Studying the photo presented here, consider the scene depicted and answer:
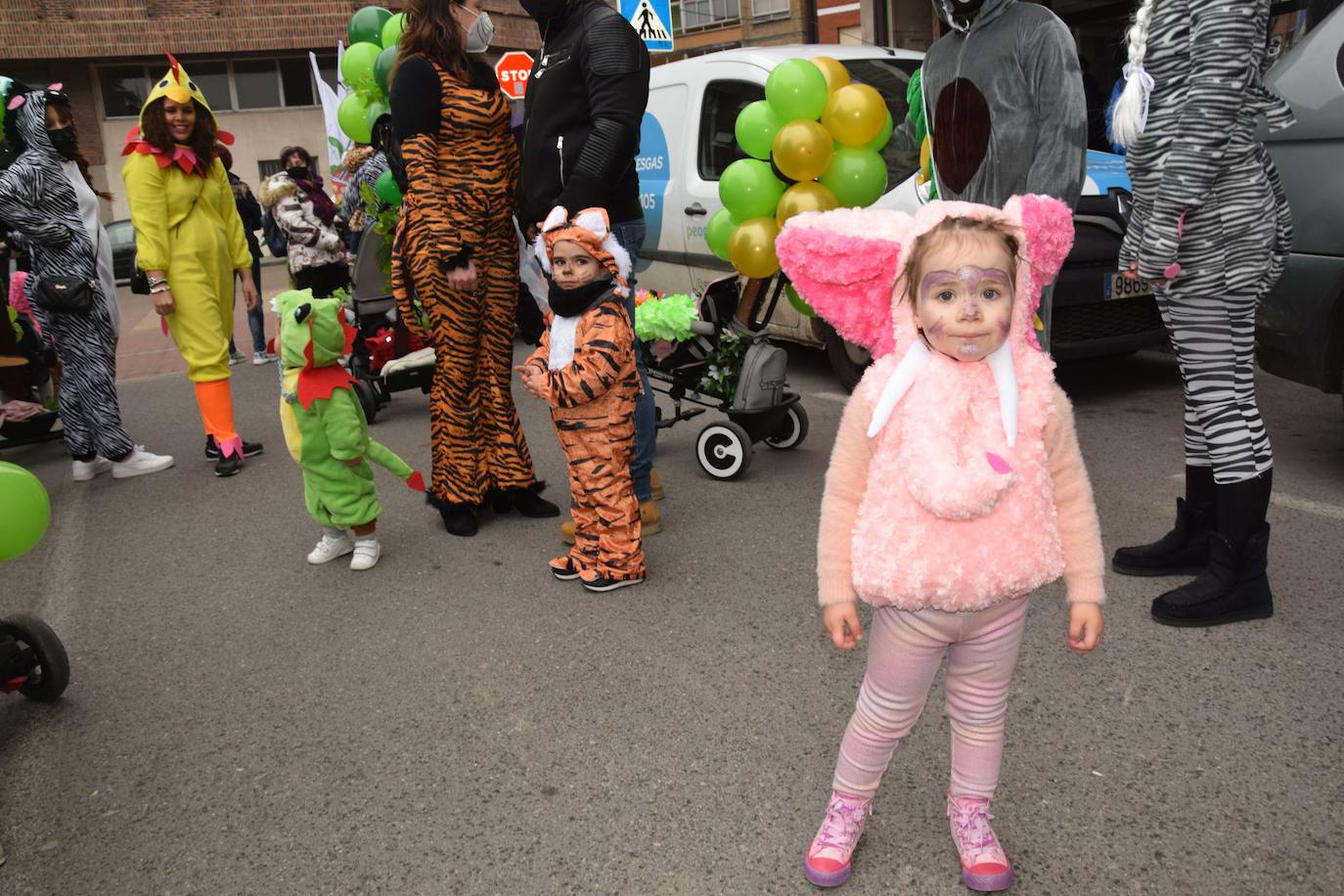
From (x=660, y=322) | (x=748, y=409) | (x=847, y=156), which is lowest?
(x=748, y=409)

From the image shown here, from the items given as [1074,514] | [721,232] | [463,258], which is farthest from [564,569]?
[1074,514]

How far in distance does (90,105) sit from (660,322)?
3132cm

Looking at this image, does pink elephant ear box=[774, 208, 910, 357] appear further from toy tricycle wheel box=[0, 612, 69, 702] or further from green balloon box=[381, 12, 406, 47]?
green balloon box=[381, 12, 406, 47]

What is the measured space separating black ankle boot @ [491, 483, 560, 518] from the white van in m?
2.37

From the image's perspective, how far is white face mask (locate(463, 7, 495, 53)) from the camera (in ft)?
13.2

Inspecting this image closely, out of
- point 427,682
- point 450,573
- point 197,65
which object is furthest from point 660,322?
point 197,65

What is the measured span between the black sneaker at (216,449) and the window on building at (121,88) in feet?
95.8

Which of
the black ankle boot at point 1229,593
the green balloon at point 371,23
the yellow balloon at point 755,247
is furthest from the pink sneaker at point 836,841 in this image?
the green balloon at point 371,23

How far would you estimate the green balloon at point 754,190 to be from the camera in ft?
16.0

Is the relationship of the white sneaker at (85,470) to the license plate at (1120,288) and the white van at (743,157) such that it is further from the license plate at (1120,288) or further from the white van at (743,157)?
the license plate at (1120,288)

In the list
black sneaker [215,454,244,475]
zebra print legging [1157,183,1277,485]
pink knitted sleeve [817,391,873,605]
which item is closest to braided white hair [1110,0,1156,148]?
zebra print legging [1157,183,1277,485]

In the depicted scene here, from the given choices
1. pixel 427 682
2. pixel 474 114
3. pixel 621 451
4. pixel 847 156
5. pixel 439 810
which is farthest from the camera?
pixel 847 156

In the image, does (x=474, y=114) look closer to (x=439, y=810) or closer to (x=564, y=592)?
(x=564, y=592)

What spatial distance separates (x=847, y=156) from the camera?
473cm
